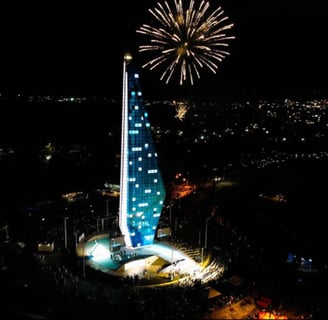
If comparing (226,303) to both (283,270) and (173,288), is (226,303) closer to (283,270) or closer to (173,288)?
(173,288)

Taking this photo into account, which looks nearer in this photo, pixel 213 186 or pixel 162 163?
pixel 213 186

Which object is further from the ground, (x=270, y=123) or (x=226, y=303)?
(x=270, y=123)

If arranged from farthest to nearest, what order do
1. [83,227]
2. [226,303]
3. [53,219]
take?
[53,219]
[83,227]
[226,303]

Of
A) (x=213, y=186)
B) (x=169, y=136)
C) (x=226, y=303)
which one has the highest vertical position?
(x=169, y=136)

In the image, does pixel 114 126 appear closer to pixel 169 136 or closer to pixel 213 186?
pixel 169 136

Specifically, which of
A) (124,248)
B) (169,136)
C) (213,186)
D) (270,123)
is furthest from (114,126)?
(124,248)

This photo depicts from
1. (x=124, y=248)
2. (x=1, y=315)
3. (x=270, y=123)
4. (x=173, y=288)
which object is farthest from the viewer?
(x=270, y=123)

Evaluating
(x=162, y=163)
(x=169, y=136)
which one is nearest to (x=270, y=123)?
(x=169, y=136)
